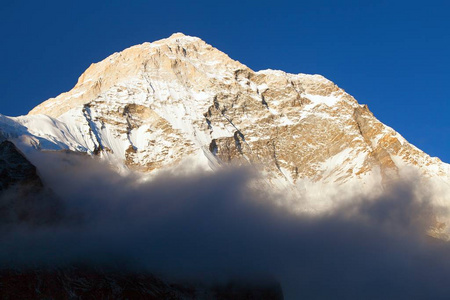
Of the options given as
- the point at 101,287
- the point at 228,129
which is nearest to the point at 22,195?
the point at 101,287

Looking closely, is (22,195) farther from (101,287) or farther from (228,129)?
(228,129)

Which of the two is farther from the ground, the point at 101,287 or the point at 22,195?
the point at 22,195

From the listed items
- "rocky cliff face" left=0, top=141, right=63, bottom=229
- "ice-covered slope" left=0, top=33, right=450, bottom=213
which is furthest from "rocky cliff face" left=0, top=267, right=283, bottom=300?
"ice-covered slope" left=0, top=33, right=450, bottom=213

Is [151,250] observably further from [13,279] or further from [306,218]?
[306,218]

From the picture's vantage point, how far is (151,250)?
120125 mm

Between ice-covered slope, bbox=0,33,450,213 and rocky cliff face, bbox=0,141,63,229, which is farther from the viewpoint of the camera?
ice-covered slope, bbox=0,33,450,213

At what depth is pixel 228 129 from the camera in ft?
562

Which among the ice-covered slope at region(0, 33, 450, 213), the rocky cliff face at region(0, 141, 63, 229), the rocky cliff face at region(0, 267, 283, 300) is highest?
the ice-covered slope at region(0, 33, 450, 213)

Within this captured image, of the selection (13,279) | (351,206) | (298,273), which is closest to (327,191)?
(351,206)

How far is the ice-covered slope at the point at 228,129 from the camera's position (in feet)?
503

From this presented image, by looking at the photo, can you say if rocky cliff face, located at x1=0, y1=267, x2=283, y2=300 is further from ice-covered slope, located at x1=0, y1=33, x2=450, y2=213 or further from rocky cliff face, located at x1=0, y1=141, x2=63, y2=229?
ice-covered slope, located at x1=0, y1=33, x2=450, y2=213

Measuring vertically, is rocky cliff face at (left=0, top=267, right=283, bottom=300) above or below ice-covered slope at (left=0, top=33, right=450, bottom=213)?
below

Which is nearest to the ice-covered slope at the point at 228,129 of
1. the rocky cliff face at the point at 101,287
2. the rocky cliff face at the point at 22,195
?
the rocky cliff face at the point at 22,195

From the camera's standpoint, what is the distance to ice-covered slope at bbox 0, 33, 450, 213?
15338 centimetres
